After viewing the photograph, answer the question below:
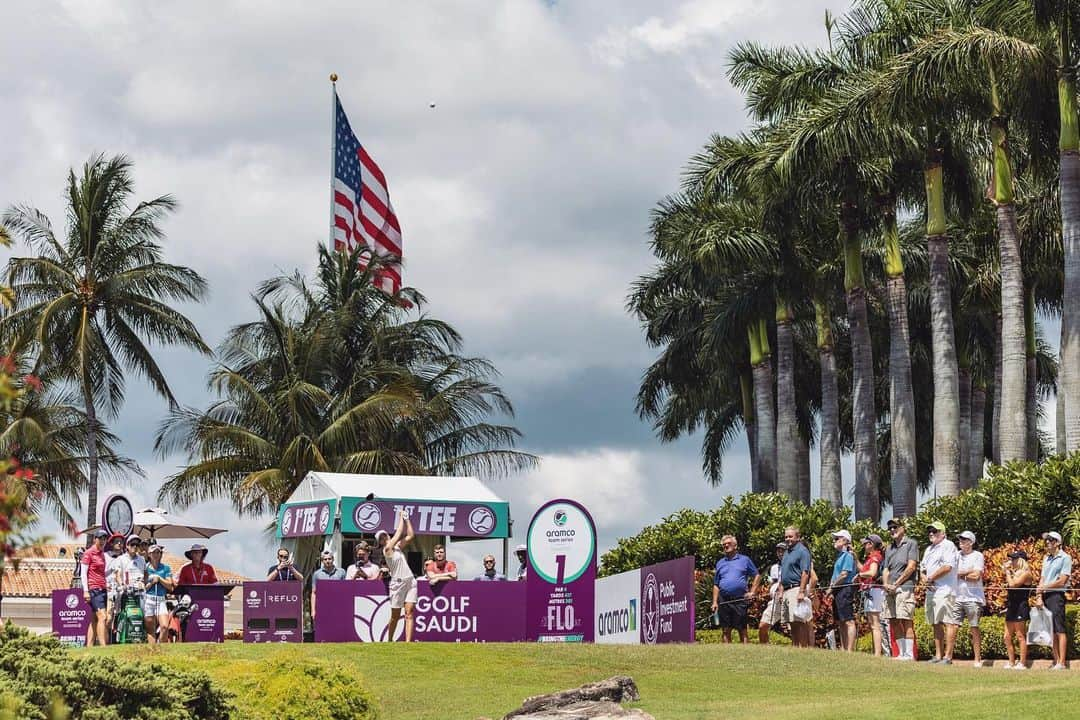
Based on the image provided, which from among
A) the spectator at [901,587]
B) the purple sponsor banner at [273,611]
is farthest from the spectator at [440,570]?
the spectator at [901,587]

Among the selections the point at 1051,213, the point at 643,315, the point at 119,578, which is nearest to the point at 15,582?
the point at 643,315

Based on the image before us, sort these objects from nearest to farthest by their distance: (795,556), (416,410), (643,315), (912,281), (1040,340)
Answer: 1. (795,556)
2. (416,410)
3. (912,281)
4. (643,315)
5. (1040,340)

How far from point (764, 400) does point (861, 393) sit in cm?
497

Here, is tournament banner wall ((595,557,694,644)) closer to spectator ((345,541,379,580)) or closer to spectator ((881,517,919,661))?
spectator ((881,517,919,661))

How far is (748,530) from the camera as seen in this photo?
101 feet

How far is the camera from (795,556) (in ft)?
68.7

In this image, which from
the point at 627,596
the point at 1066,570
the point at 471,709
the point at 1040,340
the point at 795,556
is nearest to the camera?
the point at 471,709

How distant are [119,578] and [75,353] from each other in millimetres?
22959

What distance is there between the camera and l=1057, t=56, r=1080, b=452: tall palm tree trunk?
2848cm

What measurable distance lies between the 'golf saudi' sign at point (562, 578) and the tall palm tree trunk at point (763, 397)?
21.7 m

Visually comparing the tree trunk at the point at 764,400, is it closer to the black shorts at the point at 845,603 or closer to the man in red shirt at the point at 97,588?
the black shorts at the point at 845,603

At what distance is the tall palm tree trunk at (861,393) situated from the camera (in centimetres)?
3816

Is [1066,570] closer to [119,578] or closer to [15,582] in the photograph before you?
[119,578]

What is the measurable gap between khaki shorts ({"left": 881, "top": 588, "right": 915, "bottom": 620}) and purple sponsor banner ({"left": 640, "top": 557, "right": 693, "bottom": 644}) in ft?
10.8
